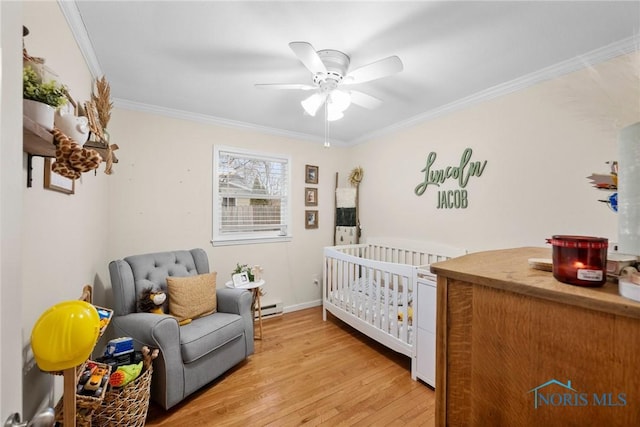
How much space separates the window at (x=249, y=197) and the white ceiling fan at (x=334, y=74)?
1.43 meters

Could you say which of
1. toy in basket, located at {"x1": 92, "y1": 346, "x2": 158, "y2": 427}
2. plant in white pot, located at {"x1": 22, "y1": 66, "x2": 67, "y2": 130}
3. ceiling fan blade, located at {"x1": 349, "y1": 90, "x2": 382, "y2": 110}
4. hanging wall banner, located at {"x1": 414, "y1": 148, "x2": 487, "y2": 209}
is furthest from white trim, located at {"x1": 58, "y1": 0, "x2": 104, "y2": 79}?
hanging wall banner, located at {"x1": 414, "y1": 148, "x2": 487, "y2": 209}

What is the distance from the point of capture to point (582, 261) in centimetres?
54

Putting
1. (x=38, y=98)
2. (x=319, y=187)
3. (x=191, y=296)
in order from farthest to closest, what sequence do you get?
(x=319, y=187) < (x=191, y=296) < (x=38, y=98)

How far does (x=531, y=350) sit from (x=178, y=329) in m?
1.92

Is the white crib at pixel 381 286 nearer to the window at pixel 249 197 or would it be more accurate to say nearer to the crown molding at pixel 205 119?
the window at pixel 249 197

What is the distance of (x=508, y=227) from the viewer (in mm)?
2164

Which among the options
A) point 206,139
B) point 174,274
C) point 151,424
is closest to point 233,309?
point 174,274

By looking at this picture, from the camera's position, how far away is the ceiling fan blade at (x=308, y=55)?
4.39 ft

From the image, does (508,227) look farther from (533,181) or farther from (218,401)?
(218,401)

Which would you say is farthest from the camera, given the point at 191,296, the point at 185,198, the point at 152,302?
the point at 185,198

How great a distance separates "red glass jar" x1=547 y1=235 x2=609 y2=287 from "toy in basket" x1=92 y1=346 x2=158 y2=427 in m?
1.95

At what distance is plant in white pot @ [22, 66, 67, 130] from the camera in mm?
773

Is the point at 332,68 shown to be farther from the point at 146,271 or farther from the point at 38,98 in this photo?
the point at 146,271

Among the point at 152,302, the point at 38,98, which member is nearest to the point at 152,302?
the point at 152,302
